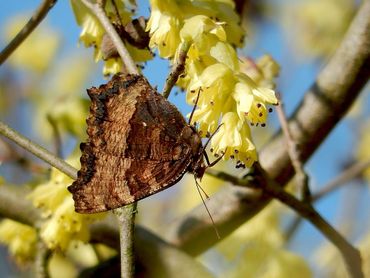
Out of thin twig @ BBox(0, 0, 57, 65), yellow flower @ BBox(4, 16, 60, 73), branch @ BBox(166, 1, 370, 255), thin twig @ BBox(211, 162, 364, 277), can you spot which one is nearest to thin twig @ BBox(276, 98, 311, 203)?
thin twig @ BBox(211, 162, 364, 277)

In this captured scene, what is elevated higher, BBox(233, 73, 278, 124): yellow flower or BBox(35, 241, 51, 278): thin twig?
BBox(233, 73, 278, 124): yellow flower

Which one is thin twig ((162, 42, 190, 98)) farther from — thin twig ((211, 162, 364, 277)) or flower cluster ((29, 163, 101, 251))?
flower cluster ((29, 163, 101, 251))

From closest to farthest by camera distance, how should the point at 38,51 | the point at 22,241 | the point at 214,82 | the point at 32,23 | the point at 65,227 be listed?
the point at 214,82
the point at 32,23
the point at 65,227
the point at 22,241
the point at 38,51

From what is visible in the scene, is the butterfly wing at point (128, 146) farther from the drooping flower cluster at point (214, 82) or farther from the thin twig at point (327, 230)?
the thin twig at point (327, 230)

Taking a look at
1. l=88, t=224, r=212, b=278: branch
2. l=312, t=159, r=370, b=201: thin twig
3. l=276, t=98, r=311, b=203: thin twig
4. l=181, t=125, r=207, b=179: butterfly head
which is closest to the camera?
l=181, t=125, r=207, b=179: butterfly head

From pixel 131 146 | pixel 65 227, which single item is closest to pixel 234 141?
pixel 131 146

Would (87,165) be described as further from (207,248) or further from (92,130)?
(207,248)

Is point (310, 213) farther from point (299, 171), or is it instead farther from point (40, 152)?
point (40, 152)
